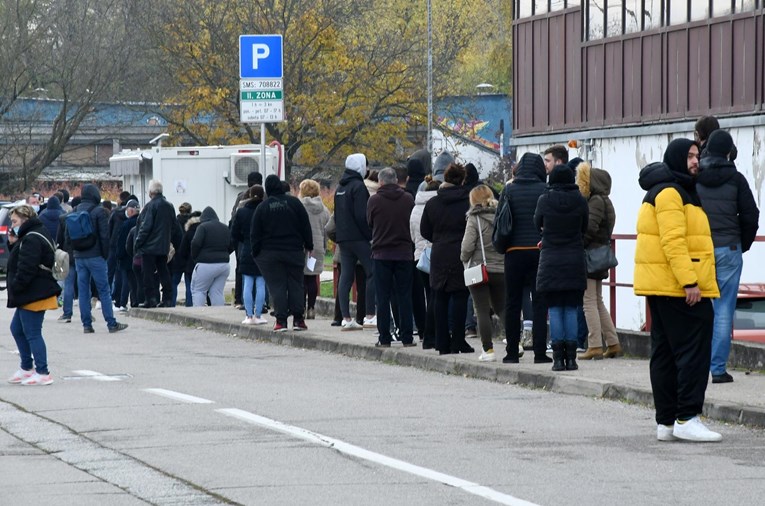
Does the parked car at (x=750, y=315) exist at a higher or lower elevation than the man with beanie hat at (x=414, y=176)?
lower

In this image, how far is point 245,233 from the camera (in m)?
20.1

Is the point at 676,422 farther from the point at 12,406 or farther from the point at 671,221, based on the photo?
the point at 12,406

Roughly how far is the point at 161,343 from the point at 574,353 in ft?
22.7

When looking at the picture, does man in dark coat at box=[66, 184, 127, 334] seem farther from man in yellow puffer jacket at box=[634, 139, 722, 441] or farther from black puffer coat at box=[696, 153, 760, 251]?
man in yellow puffer jacket at box=[634, 139, 722, 441]

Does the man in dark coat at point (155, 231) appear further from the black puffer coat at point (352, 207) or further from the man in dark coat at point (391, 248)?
the man in dark coat at point (391, 248)

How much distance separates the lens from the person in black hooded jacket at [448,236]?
15039mm

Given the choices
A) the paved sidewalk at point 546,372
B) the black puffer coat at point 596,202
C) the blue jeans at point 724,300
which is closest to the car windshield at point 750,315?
the paved sidewalk at point 546,372

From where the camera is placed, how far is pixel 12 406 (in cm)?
1259

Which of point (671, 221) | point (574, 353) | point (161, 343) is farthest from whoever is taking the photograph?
point (161, 343)

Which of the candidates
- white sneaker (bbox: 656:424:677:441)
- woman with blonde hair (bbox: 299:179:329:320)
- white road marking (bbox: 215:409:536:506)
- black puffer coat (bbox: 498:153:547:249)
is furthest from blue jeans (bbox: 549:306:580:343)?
woman with blonde hair (bbox: 299:179:329:320)

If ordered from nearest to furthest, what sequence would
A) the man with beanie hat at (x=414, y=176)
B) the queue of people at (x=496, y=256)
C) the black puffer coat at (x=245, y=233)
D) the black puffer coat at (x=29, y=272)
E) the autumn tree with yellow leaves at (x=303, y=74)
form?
the queue of people at (x=496, y=256), the black puffer coat at (x=29, y=272), the man with beanie hat at (x=414, y=176), the black puffer coat at (x=245, y=233), the autumn tree with yellow leaves at (x=303, y=74)

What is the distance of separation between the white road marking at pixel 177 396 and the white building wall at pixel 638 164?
26.2 feet

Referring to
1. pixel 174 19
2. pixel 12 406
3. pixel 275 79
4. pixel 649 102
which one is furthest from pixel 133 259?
pixel 174 19

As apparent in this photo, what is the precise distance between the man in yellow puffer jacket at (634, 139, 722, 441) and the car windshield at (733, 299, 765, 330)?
509cm
